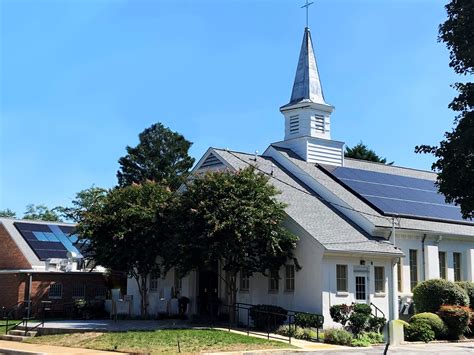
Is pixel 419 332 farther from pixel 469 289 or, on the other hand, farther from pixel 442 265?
pixel 442 265

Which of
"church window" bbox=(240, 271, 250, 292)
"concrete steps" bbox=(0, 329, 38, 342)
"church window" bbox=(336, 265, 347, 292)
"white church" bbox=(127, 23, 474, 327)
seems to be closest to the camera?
"concrete steps" bbox=(0, 329, 38, 342)

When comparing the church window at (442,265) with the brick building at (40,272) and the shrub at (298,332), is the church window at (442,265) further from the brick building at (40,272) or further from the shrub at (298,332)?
the brick building at (40,272)

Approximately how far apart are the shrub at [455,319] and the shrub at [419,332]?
120 cm

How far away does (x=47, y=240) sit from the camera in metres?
39.8

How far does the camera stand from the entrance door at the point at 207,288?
31609 mm

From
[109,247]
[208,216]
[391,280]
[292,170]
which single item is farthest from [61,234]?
[391,280]

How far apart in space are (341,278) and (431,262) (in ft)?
21.8

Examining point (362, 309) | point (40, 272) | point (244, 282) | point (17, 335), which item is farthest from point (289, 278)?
point (40, 272)

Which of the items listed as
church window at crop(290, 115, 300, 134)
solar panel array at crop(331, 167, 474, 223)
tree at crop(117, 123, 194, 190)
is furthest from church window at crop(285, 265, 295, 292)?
tree at crop(117, 123, 194, 190)

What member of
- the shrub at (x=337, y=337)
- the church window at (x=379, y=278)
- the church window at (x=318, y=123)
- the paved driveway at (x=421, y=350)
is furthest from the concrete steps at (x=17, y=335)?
the church window at (x=318, y=123)

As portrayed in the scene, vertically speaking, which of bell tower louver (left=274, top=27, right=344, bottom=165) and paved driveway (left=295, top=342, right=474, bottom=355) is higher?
bell tower louver (left=274, top=27, right=344, bottom=165)

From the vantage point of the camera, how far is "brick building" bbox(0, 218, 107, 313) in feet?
117

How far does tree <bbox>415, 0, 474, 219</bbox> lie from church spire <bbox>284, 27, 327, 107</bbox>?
17.6 metres

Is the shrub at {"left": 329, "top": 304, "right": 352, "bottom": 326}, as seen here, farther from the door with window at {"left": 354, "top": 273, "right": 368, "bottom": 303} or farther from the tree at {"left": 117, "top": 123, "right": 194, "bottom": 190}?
the tree at {"left": 117, "top": 123, "right": 194, "bottom": 190}
